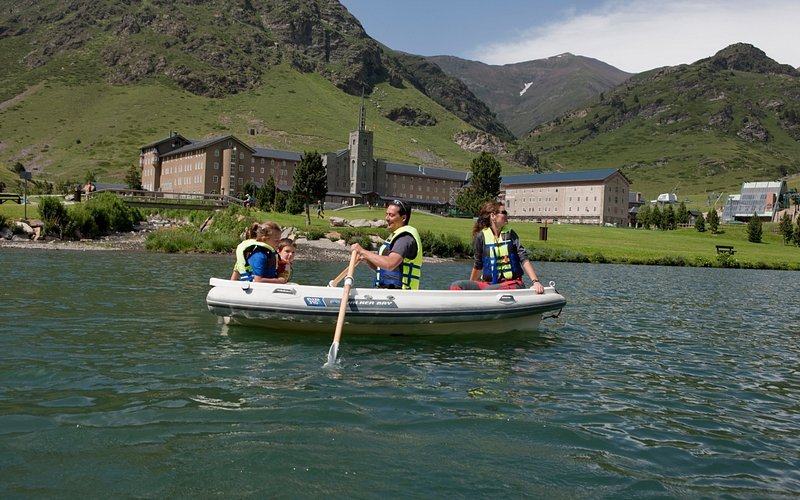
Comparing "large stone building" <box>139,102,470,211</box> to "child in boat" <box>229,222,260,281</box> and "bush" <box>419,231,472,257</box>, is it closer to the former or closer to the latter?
"bush" <box>419,231,472,257</box>

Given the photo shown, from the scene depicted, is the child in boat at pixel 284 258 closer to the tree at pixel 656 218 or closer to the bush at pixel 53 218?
the bush at pixel 53 218

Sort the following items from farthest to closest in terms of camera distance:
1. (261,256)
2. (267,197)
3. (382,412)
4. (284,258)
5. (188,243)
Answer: (267,197)
(188,243)
(284,258)
(261,256)
(382,412)

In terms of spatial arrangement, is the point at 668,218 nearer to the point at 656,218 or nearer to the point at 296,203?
the point at 656,218

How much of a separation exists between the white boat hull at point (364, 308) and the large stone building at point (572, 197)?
4853 inches

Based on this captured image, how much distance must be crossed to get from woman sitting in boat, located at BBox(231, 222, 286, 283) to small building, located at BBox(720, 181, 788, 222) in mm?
158057

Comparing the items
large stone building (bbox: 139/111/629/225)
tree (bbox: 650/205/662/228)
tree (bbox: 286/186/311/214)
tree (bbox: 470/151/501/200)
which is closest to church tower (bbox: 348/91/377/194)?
large stone building (bbox: 139/111/629/225)

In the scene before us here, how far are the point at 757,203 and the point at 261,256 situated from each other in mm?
165531

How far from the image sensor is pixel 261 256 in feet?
41.5

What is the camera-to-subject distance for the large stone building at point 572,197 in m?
131

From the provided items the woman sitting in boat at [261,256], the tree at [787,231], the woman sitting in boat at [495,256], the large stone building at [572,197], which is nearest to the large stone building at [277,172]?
the large stone building at [572,197]

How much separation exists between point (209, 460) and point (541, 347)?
8.37m

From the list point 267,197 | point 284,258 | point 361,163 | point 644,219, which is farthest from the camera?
point 361,163

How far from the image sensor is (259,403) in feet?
24.8

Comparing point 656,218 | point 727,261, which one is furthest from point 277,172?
point 727,261
